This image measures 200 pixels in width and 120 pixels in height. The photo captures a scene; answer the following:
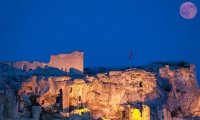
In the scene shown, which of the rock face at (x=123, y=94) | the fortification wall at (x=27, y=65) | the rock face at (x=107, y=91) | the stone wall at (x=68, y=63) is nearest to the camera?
the rock face at (x=107, y=91)

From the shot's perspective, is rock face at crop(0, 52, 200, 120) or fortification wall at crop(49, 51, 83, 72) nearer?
rock face at crop(0, 52, 200, 120)

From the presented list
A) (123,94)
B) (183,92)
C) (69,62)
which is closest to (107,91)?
(123,94)

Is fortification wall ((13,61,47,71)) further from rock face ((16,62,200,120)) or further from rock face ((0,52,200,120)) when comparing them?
rock face ((16,62,200,120))

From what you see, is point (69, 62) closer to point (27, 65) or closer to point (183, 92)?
point (27, 65)

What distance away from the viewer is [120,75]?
71.3 m

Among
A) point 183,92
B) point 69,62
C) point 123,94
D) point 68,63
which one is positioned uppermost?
point 69,62

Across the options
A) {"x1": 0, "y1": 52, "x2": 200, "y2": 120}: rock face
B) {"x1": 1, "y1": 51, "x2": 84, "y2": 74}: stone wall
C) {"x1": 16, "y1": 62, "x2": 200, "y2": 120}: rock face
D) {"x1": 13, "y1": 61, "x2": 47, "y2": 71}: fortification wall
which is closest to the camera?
{"x1": 0, "y1": 52, "x2": 200, "y2": 120}: rock face

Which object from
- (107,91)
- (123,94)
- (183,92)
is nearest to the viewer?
(107,91)

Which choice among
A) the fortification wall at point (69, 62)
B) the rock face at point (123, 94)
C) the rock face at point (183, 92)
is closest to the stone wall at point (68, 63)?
the fortification wall at point (69, 62)

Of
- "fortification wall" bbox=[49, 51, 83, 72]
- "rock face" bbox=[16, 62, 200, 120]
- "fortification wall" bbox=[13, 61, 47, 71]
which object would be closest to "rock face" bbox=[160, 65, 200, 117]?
"rock face" bbox=[16, 62, 200, 120]

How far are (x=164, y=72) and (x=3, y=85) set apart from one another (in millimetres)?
23835

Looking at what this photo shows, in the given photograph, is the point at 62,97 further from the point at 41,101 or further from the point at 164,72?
the point at 164,72

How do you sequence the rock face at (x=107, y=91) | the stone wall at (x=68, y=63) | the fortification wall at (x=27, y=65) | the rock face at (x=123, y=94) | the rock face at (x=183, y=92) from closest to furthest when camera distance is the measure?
the rock face at (x=107, y=91)
the rock face at (x=123, y=94)
the rock face at (x=183, y=92)
the stone wall at (x=68, y=63)
the fortification wall at (x=27, y=65)

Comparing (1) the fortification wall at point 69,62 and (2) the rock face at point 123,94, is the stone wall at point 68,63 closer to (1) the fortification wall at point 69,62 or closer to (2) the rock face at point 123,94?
(1) the fortification wall at point 69,62
